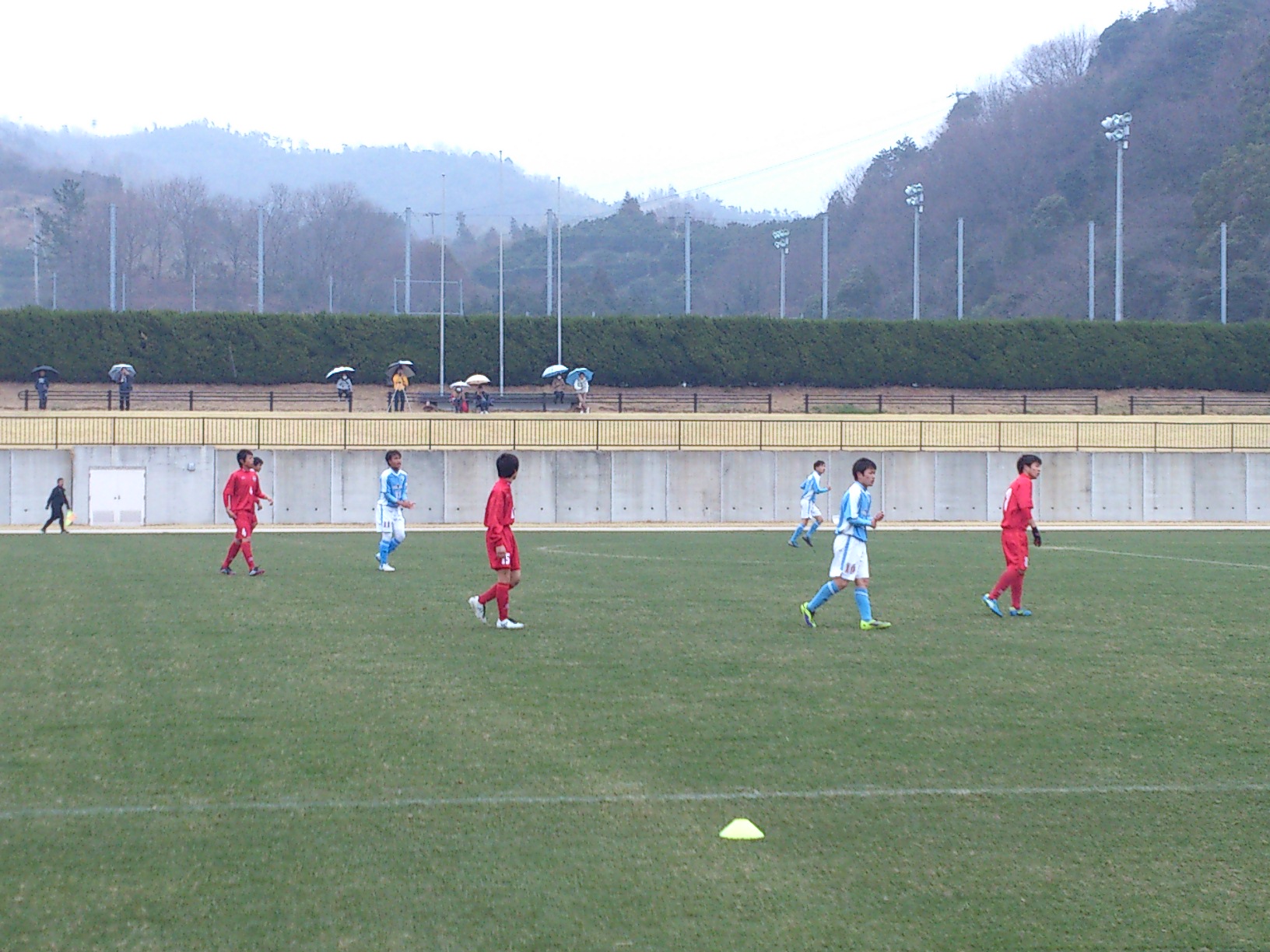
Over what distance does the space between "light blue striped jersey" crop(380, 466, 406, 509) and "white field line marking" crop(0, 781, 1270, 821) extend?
13.0 metres

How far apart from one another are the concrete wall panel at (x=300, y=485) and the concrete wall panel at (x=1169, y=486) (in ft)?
71.1

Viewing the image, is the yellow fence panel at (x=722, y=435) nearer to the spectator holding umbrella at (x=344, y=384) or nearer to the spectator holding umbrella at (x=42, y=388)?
the spectator holding umbrella at (x=344, y=384)

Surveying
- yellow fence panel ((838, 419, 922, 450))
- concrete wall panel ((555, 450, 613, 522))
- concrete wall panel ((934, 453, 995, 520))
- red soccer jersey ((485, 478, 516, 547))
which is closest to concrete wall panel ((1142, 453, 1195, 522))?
concrete wall panel ((934, 453, 995, 520))

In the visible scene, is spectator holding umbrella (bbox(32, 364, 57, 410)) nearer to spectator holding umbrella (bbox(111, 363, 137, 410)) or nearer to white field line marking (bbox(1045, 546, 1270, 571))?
spectator holding umbrella (bbox(111, 363, 137, 410))

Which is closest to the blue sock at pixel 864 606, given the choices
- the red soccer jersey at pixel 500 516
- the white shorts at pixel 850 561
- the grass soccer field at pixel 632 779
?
the white shorts at pixel 850 561

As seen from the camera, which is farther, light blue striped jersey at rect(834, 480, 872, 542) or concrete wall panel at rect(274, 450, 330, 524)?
concrete wall panel at rect(274, 450, 330, 524)

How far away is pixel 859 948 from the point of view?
5.01m

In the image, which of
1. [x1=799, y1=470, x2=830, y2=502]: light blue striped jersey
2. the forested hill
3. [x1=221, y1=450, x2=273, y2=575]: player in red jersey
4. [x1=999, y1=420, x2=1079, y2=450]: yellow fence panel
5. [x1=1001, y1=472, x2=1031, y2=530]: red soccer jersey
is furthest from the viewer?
the forested hill

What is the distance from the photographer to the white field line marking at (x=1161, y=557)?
20.8 m

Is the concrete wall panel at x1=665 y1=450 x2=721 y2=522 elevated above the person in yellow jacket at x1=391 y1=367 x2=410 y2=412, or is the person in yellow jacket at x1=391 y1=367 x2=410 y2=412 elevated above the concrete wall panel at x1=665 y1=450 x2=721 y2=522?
the person in yellow jacket at x1=391 y1=367 x2=410 y2=412

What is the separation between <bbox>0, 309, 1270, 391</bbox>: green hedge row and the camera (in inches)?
2122

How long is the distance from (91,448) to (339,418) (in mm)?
6215

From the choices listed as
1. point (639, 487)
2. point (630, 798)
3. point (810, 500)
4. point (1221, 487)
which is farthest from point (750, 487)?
point (630, 798)

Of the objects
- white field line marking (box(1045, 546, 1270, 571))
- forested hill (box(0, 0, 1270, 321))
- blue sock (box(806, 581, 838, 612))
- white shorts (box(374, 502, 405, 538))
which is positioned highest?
forested hill (box(0, 0, 1270, 321))
